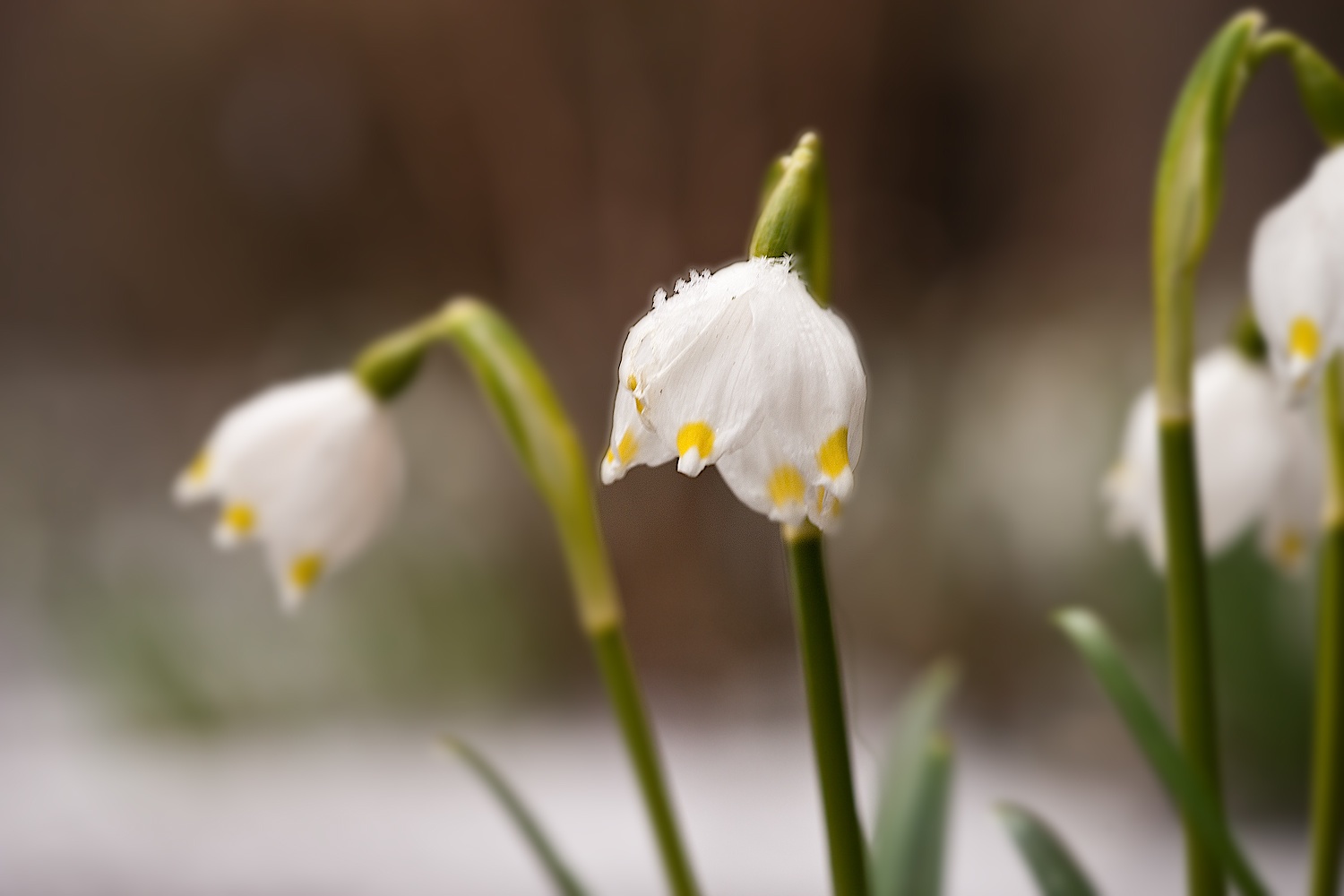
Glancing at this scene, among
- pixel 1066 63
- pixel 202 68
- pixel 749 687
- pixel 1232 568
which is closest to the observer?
pixel 1232 568

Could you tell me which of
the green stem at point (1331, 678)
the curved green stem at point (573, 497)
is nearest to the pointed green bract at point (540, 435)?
the curved green stem at point (573, 497)

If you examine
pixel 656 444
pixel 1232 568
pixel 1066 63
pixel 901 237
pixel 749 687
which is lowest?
pixel 656 444

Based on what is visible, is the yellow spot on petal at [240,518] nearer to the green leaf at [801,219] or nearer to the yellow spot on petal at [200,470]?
the yellow spot on petal at [200,470]

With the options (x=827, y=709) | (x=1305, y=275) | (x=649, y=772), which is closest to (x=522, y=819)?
(x=649, y=772)

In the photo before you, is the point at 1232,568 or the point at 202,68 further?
the point at 202,68

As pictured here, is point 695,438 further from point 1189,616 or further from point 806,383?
point 1189,616

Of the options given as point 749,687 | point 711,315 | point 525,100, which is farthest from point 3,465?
point 711,315

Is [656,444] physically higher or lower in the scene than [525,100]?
lower

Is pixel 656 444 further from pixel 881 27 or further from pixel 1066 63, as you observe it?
pixel 1066 63
